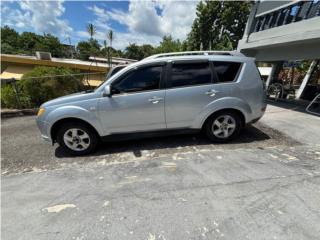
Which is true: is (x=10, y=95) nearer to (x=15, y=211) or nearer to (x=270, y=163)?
(x=15, y=211)

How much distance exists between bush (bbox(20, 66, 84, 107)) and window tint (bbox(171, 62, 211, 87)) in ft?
21.7

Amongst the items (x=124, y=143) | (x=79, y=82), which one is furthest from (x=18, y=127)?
(x=124, y=143)

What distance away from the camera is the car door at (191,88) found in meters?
4.51

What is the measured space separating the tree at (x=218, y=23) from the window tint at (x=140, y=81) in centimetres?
2652

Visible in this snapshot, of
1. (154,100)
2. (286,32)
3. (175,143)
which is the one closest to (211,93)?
(154,100)

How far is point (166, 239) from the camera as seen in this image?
230 cm

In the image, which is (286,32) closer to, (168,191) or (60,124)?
(168,191)

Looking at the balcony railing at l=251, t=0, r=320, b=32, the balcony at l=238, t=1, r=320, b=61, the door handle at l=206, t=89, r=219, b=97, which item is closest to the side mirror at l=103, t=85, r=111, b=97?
the door handle at l=206, t=89, r=219, b=97

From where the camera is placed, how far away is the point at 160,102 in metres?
4.46

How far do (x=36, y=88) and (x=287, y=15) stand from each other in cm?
1075

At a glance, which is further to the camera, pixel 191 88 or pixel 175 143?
pixel 175 143

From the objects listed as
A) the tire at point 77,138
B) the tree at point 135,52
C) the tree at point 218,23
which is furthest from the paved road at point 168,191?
the tree at point 135,52

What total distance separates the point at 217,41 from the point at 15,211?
108 ft

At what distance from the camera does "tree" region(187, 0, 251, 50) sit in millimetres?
30000
